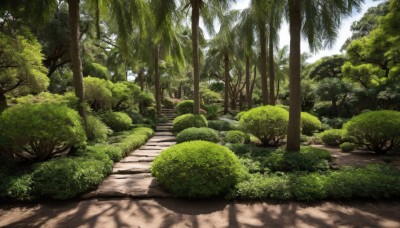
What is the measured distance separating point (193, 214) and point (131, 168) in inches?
112

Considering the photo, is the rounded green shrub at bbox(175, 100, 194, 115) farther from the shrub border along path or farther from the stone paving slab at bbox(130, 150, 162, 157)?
the shrub border along path

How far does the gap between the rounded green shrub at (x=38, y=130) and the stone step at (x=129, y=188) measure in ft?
4.91

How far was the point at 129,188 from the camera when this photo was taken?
213 inches

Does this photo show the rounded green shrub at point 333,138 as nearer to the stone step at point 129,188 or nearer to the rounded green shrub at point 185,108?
the stone step at point 129,188

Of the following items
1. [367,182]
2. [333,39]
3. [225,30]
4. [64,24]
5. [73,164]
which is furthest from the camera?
[64,24]

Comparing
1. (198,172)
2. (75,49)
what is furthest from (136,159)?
(75,49)

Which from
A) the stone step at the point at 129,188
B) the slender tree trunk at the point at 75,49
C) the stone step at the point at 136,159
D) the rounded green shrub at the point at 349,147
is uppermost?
the slender tree trunk at the point at 75,49

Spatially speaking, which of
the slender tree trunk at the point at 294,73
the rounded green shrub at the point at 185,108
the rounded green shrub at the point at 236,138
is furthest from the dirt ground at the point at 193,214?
the rounded green shrub at the point at 185,108

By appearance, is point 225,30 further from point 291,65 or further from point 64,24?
point 64,24

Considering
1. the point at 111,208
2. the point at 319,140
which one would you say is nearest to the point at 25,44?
the point at 111,208

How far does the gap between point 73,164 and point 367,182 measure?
5.94 m

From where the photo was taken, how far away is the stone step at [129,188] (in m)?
5.16

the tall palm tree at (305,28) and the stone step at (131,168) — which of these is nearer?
the stone step at (131,168)

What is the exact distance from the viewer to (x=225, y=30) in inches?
550
